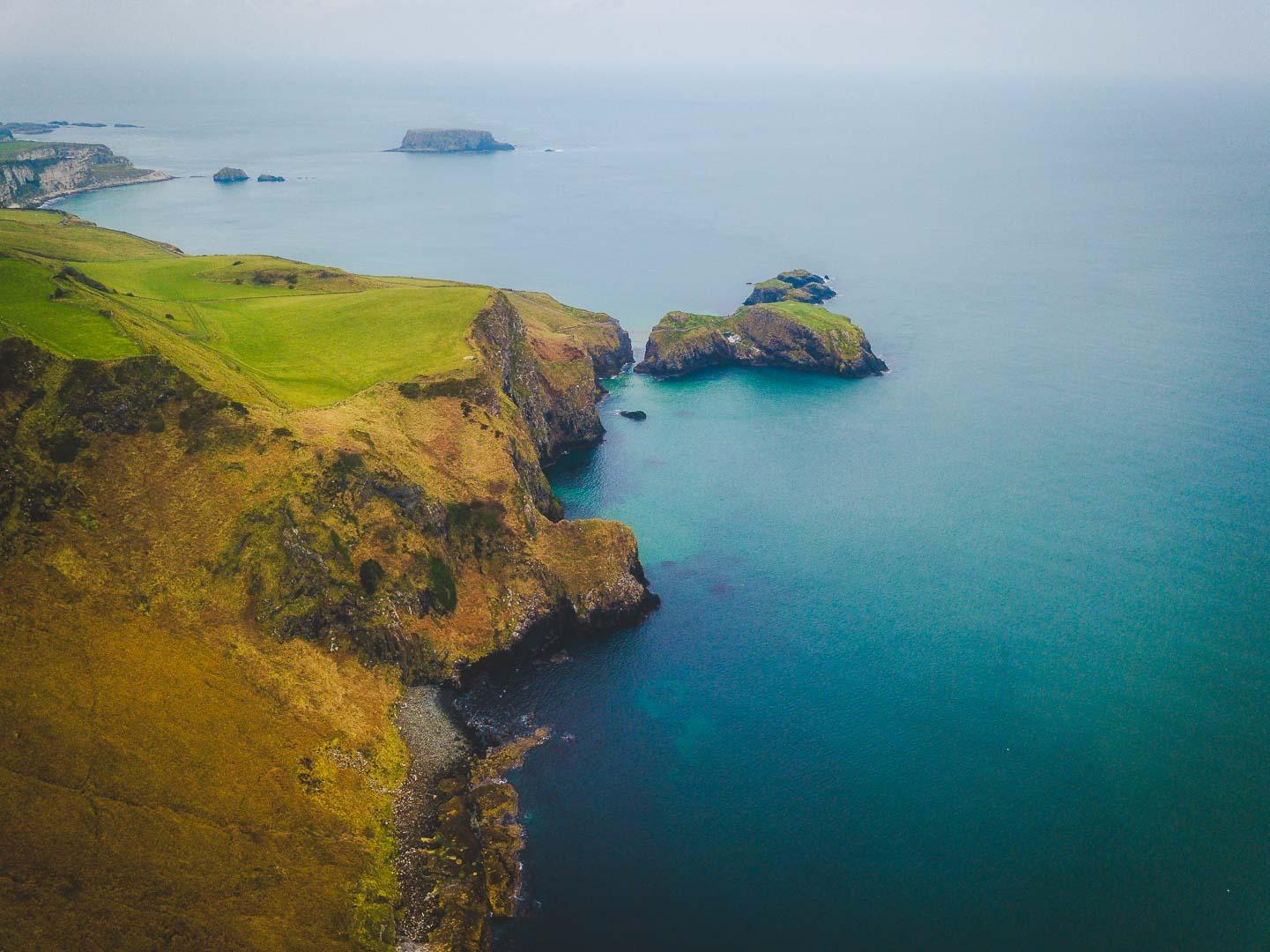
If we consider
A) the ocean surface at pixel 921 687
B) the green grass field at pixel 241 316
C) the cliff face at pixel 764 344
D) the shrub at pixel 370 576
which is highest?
the green grass field at pixel 241 316

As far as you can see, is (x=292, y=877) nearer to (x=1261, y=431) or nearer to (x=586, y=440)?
(x=586, y=440)

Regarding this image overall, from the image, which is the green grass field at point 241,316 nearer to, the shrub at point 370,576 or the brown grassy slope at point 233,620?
the brown grassy slope at point 233,620

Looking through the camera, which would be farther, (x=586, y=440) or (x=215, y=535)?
(x=586, y=440)

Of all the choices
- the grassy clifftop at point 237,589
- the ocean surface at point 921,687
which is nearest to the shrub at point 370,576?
the grassy clifftop at point 237,589

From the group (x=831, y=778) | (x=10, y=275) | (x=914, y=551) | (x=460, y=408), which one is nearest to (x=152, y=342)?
(x=10, y=275)

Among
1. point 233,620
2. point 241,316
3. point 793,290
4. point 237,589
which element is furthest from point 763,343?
point 233,620

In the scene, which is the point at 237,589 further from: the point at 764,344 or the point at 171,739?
the point at 764,344
